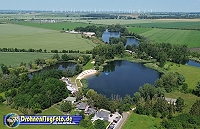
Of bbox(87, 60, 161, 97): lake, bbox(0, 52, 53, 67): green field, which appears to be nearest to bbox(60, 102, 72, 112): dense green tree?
bbox(87, 60, 161, 97): lake

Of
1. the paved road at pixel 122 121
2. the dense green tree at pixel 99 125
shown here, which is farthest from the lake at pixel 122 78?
the dense green tree at pixel 99 125

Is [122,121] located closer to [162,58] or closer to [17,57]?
[162,58]

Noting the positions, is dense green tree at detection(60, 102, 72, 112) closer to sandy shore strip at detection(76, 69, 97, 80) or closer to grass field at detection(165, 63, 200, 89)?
sandy shore strip at detection(76, 69, 97, 80)

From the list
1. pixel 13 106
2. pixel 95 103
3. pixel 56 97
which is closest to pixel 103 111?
pixel 95 103

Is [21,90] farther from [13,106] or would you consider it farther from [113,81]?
[113,81]

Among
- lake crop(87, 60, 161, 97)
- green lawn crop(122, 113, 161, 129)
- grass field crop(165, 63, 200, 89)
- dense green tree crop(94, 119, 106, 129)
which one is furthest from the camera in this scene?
grass field crop(165, 63, 200, 89)
